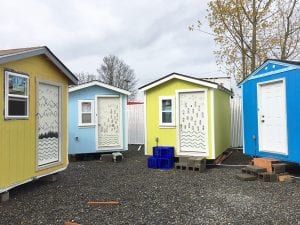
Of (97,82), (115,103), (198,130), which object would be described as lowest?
(198,130)

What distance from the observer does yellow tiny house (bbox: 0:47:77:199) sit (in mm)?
5629

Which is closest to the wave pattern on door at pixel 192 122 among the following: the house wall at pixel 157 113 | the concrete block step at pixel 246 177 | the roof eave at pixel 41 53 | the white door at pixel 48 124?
the house wall at pixel 157 113

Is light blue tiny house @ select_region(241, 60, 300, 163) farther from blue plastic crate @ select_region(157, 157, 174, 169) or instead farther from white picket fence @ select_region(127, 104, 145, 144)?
white picket fence @ select_region(127, 104, 145, 144)

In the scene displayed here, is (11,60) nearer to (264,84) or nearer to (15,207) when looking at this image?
(15,207)

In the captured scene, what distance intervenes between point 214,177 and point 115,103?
5565 mm

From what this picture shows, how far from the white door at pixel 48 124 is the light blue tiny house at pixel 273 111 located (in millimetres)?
5479

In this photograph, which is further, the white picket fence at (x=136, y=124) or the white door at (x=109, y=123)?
the white picket fence at (x=136, y=124)

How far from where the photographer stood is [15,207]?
5.31 meters

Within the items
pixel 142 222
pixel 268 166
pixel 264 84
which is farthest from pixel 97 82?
pixel 142 222

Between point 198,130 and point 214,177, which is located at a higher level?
point 198,130

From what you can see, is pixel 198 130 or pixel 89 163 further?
pixel 89 163

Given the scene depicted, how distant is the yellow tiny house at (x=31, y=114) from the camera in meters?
5.63

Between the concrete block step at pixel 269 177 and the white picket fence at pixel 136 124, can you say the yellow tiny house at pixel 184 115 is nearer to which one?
the concrete block step at pixel 269 177

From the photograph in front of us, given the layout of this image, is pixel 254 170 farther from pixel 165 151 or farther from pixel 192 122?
pixel 165 151
